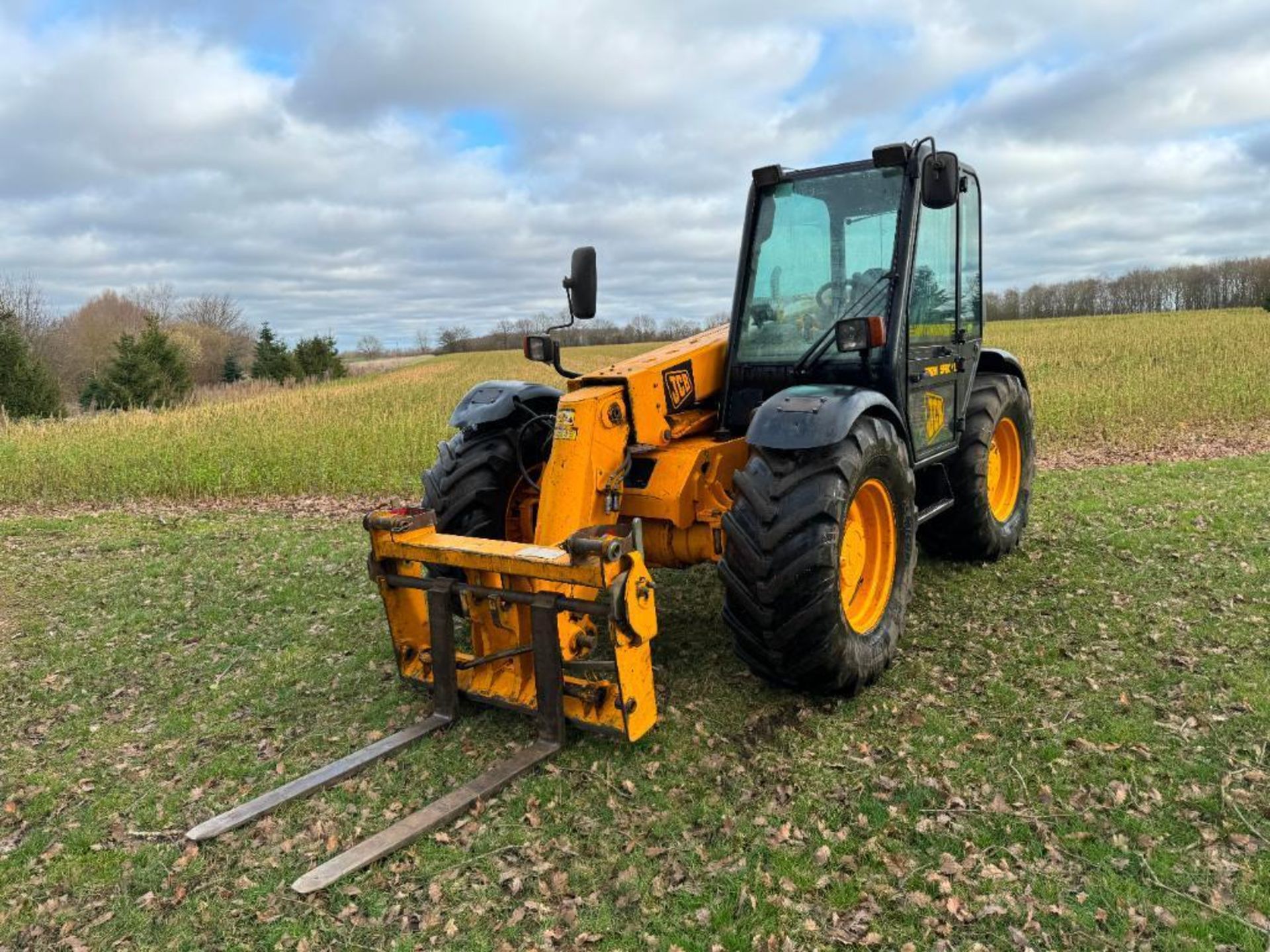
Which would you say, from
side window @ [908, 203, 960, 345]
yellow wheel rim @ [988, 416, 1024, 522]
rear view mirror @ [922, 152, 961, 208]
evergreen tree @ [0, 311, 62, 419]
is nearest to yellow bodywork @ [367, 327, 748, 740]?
side window @ [908, 203, 960, 345]

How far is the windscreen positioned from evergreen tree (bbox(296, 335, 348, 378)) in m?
40.0

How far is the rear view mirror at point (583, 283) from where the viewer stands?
14.9 ft

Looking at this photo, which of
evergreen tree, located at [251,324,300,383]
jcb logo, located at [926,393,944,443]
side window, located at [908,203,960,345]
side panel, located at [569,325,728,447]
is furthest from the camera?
evergreen tree, located at [251,324,300,383]

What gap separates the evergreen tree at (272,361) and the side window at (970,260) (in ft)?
127

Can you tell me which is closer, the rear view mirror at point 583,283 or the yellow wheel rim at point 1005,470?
the rear view mirror at point 583,283

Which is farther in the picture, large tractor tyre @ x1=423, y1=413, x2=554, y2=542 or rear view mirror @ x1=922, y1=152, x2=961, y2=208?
large tractor tyre @ x1=423, y1=413, x2=554, y2=542

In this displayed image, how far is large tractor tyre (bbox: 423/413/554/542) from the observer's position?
4.96m

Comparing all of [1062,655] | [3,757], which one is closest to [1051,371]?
[1062,655]

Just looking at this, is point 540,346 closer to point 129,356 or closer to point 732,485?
point 732,485

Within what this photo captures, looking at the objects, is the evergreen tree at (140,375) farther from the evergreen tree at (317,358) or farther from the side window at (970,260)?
the side window at (970,260)

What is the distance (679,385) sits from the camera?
15.8ft

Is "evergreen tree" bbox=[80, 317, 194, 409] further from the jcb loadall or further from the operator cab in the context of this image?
the operator cab

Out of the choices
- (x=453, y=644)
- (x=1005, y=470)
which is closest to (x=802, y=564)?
(x=453, y=644)

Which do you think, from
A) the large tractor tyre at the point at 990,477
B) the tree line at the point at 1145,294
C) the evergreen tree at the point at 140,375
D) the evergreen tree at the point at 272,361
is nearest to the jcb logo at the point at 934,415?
the large tractor tyre at the point at 990,477
